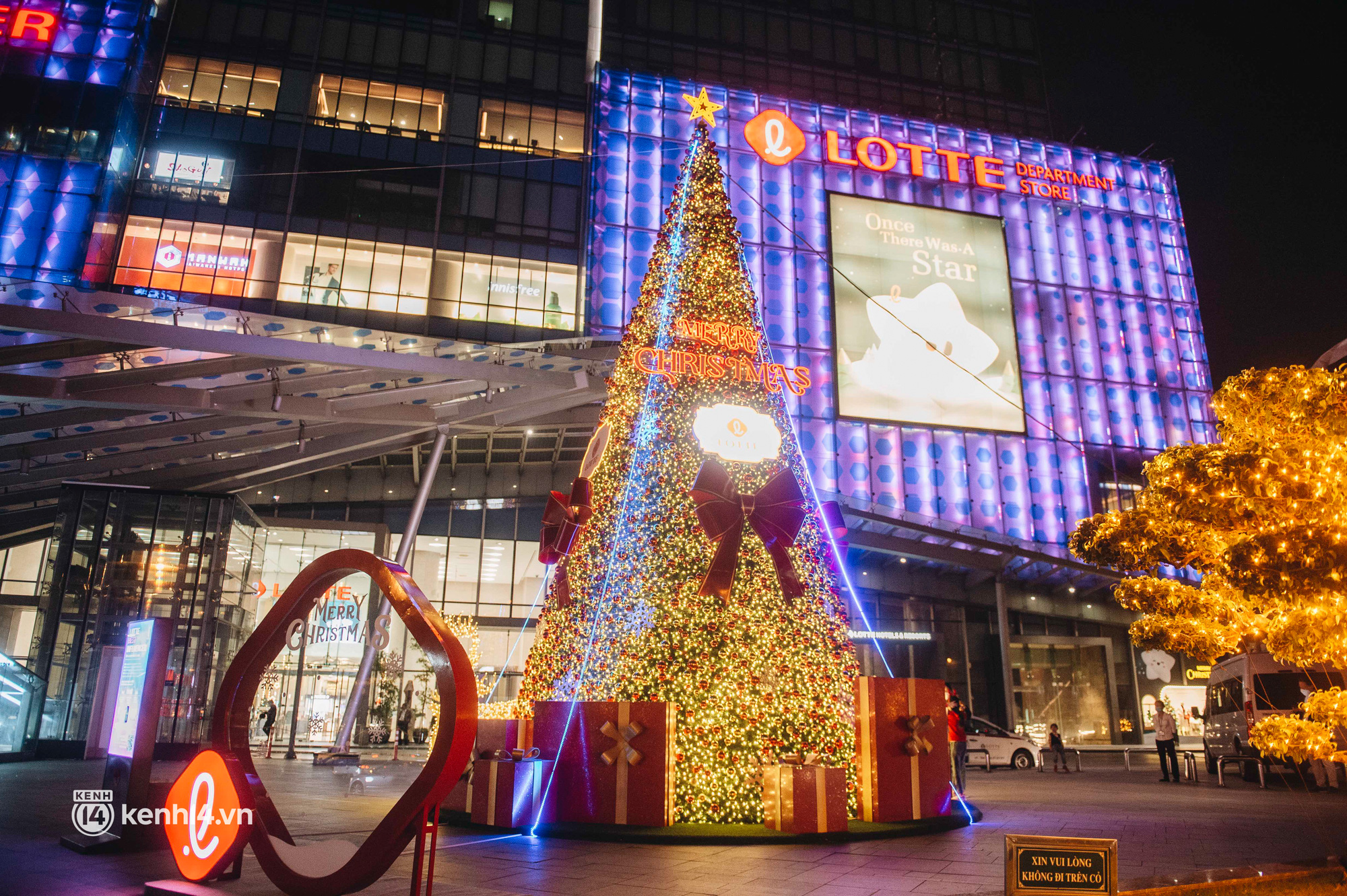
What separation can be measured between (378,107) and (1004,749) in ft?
98.3

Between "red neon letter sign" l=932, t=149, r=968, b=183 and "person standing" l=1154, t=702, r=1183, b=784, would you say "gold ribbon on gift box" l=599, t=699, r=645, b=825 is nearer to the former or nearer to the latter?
"person standing" l=1154, t=702, r=1183, b=784

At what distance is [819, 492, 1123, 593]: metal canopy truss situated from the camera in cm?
2416

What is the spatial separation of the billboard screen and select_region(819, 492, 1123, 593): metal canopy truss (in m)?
6.51

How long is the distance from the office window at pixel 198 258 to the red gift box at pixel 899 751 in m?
25.9

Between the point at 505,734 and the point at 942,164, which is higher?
the point at 942,164

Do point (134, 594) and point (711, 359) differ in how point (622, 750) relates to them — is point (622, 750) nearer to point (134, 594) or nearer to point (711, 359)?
point (711, 359)

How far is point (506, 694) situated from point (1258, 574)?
2534cm

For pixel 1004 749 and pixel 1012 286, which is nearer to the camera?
pixel 1004 749

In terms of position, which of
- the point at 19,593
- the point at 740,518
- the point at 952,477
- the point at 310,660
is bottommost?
the point at 310,660

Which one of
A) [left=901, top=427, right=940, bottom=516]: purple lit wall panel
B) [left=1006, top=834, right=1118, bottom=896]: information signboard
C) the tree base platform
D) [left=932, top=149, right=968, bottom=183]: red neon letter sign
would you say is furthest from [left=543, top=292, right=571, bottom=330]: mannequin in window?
[left=1006, top=834, right=1118, bottom=896]: information signboard

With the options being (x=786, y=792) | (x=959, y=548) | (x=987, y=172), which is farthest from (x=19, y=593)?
(x=987, y=172)

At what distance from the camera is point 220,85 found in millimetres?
29609

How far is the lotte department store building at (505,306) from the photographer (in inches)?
805

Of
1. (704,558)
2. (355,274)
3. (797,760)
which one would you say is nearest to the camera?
(797,760)
